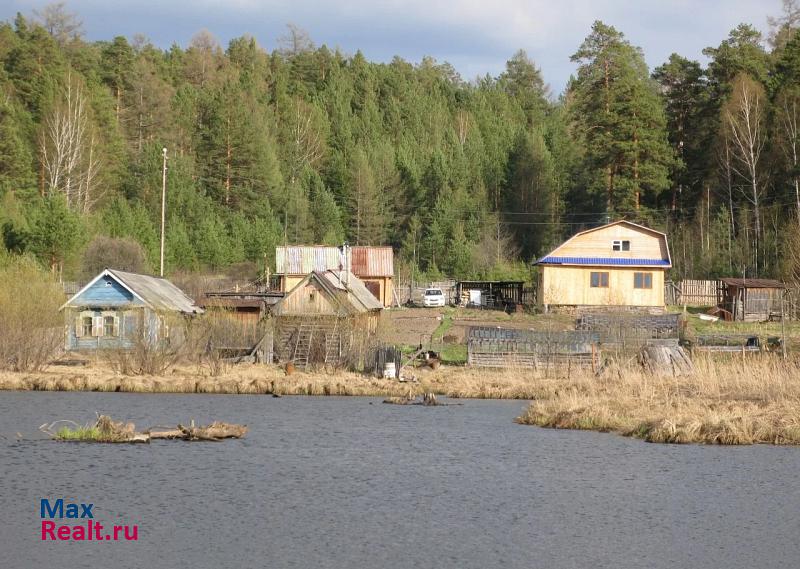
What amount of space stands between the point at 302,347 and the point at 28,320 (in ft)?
39.7

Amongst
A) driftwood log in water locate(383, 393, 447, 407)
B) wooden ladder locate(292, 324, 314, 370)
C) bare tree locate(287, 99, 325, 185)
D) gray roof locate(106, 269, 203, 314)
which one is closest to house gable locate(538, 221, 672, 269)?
gray roof locate(106, 269, 203, 314)

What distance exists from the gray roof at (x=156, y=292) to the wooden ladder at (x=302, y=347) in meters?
7.39

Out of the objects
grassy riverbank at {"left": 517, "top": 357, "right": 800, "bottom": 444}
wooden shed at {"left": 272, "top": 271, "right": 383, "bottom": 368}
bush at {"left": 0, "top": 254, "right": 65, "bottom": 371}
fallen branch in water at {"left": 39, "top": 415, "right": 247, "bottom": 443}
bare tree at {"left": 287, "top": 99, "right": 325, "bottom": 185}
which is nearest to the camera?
fallen branch in water at {"left": 39, "top": 415, "right": 247, "bottom": 443}

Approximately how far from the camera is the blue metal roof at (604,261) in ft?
221

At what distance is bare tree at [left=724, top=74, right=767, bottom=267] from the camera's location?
78375 mm

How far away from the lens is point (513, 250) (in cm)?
9625

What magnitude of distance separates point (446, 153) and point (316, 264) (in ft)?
134

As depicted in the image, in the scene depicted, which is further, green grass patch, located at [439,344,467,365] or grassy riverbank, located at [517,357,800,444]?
green grass patch, located at [439,344,467,365]

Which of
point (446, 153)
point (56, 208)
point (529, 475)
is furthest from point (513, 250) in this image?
point (529, 475)

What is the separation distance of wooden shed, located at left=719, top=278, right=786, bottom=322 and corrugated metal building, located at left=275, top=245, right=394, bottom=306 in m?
25.4

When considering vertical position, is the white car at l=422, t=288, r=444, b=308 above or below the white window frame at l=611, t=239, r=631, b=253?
below

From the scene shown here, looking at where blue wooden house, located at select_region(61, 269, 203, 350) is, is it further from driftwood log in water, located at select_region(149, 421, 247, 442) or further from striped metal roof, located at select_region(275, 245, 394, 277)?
striped metal roof, located at select_region(275, 245, 394, 277)

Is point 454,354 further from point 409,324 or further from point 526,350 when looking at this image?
point 409,324

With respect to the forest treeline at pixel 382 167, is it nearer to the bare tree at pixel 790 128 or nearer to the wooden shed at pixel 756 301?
the bare tree at pixel 790 128
